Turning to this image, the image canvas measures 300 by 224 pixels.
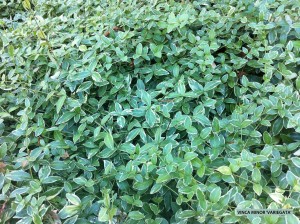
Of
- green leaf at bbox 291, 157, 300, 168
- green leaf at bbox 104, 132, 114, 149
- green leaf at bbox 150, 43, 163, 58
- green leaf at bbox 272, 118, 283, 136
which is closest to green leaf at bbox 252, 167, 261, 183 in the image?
green leaf at bbox 291, 157, 300, 168

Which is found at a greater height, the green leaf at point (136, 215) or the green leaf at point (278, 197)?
the green leaf at point (136, 215)

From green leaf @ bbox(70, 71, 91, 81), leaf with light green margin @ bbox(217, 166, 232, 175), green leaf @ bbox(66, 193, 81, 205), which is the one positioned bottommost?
leaf with light green margin @ bbox(217, 166, 232, 175)

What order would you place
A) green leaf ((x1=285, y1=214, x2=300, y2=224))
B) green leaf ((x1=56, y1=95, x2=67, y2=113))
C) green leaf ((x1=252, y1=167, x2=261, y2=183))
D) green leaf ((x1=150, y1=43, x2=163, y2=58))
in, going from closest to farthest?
green leaf ((x1=285, y1=214, x2=300, y2=224)), green leaf ((x1=252, y1=167, x2=261, y2=183)), green leaf ((x1=56, y1=95, x2=67, y2=113)), green leaf ((x1=150, y1=43, x2=163, y2=58))

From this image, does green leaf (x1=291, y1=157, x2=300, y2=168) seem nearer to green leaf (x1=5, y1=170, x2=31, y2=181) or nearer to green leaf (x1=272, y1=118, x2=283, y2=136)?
green leaf (x1=272, y1=118, x2=283, y2=136)

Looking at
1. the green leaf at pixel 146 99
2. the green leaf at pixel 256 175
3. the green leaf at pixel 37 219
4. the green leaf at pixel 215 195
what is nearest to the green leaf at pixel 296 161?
the green leaf at pixel 256 175

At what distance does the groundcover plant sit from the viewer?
0.85m

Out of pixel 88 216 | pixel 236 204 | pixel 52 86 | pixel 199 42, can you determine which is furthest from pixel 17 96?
pixel 236 204

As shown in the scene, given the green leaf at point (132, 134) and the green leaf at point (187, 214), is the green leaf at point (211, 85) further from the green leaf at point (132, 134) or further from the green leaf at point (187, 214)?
the green leaf at point (187, 214)

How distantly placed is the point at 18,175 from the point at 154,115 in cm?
46

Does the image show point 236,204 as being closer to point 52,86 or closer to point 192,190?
point 192,190

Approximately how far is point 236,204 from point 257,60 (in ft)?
2.03

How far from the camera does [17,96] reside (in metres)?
1.18

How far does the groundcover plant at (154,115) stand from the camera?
0.85 m

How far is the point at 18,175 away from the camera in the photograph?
3.01ft
